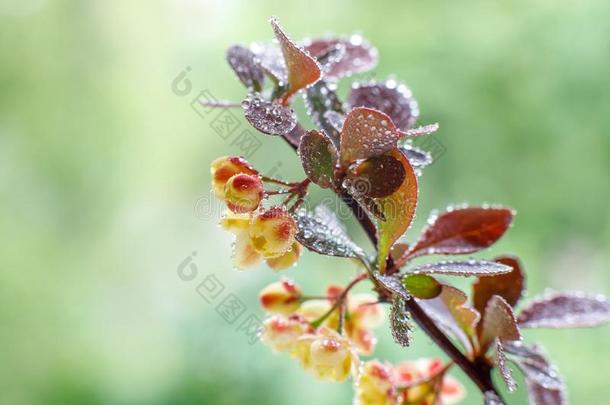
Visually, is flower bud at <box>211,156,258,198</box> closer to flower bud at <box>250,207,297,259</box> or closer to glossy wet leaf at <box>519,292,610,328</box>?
flower bud at <box>250,207,297,259</box>

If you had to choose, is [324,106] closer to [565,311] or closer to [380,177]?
[380,177]

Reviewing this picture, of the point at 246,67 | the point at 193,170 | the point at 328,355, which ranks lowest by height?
the point at 328,355

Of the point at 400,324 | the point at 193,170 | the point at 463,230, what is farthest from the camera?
the point at 193,170

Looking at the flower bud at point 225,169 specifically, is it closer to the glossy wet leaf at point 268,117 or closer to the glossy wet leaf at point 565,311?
the glossy wet leaf at point 268,117

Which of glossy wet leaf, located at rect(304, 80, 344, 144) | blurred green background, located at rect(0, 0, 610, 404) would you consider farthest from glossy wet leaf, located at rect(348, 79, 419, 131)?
blurred green background, located at rect(0, 0, 610, 404)

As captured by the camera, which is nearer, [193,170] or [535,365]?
[535,365]

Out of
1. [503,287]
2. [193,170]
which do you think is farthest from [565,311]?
[193,170]

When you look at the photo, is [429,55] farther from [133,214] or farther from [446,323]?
[446,323]

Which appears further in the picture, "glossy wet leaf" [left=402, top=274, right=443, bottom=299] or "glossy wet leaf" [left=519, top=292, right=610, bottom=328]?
"glossy wet leaf" [left=519, top=292, right=610, bottom=328]
